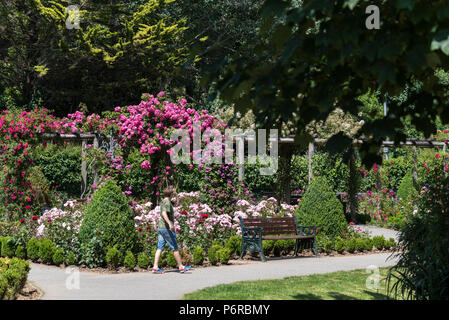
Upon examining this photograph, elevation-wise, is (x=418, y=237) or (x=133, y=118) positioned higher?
(x=133, y=118)

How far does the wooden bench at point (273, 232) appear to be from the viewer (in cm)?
948

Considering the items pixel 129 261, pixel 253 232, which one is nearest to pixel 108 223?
pixel 129 261

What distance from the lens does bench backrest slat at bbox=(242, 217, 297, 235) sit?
9.93 metres

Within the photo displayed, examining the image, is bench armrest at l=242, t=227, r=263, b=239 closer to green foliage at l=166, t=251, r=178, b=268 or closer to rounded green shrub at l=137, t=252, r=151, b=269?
green foliage at l=166, t=251, r=178, b=268

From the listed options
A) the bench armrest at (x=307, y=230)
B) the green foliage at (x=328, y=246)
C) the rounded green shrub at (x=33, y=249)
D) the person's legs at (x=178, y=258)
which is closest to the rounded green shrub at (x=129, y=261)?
the person's legs at (x=178, y=258)

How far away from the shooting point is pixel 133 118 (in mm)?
12234

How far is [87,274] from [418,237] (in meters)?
4.72

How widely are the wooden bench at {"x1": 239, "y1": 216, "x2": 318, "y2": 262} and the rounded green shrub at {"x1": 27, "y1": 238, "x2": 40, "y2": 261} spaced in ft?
11.6

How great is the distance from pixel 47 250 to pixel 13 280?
303 centimetres

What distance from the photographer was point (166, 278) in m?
7.40

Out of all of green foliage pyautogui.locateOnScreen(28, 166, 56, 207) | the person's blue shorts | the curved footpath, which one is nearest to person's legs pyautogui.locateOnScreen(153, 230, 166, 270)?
the person's blue shorts
